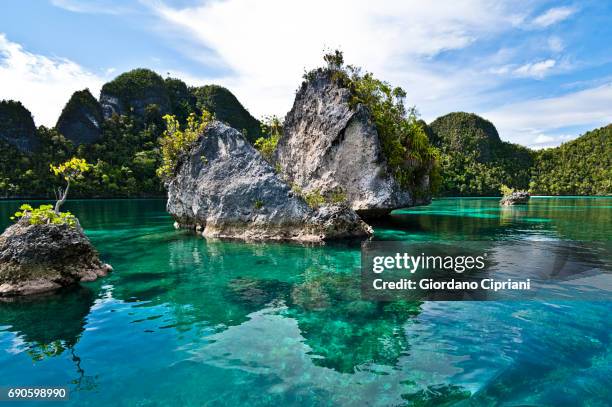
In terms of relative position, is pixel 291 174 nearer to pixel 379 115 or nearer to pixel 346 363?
pixel 379 115

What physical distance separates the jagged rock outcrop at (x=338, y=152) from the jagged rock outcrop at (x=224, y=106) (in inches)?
4310

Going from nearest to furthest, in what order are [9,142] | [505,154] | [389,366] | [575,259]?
1. [389,366]
2. [575,259]
3. [9,142]
4. [505,154]

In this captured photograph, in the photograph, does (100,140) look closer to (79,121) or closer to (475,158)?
(79,121)

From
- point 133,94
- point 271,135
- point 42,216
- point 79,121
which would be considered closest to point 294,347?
point 42,216

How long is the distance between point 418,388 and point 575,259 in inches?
499

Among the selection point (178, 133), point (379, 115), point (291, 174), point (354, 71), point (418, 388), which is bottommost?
point (418, 388)

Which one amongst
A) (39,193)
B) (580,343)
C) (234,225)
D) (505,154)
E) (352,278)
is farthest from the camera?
(505,154)

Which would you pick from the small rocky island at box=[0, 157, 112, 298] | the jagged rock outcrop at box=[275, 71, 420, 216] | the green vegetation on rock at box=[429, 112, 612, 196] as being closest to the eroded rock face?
the small rocky island at box=[0, 157, 112, 298]

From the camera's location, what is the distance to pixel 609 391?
515 centimetres

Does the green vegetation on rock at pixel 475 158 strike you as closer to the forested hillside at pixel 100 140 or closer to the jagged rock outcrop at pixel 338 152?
the forested hillside at pixel 100 140

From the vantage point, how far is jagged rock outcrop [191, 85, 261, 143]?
137250 millimetres

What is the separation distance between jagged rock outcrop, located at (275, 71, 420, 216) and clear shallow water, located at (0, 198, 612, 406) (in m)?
13.0

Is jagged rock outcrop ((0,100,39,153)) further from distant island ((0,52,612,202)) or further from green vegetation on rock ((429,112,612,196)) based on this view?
green vegetation on rock ((429,112,612,196))

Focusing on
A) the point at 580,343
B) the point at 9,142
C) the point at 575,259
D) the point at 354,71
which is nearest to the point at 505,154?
the point at 354,71
